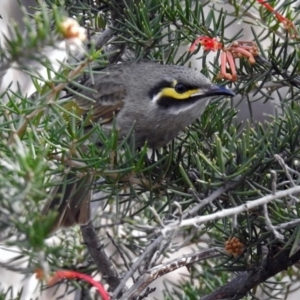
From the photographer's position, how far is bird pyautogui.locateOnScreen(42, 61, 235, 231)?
256 cm

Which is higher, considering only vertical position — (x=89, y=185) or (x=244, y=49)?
(x=244, y=49)

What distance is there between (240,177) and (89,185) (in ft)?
1.36

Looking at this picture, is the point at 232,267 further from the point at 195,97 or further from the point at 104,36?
the point at 104,36

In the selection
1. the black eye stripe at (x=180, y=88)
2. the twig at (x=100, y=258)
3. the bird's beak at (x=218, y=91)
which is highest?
the black eye stripe at (x=180, y=88)

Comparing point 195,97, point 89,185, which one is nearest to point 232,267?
point 89,185

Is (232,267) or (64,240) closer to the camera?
(232,267)

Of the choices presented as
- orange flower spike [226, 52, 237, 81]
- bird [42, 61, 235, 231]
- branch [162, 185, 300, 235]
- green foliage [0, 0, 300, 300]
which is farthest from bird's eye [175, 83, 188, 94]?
branch [162, 185, 300, 235]

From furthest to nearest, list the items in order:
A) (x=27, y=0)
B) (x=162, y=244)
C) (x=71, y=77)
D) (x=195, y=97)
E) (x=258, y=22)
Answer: (x=27, y=0) → (x=195, y=97) → (x=258, y=22) → (x=162, y=244) → (x=71, y=77)

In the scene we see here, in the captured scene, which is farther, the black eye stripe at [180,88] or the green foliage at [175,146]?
the black eye stripe at [180,88]

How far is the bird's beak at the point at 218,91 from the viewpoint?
225cm

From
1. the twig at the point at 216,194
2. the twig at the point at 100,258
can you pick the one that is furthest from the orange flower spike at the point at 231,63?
the twig at the point at 100,258

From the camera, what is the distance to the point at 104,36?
2.38m

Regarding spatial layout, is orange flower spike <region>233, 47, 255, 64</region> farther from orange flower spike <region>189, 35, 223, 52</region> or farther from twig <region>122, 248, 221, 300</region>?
twig <region>122, 248, 221, 300</region>

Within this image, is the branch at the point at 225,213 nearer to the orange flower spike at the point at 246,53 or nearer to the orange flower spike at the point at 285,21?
the orange flower spike at the point at 246,53
